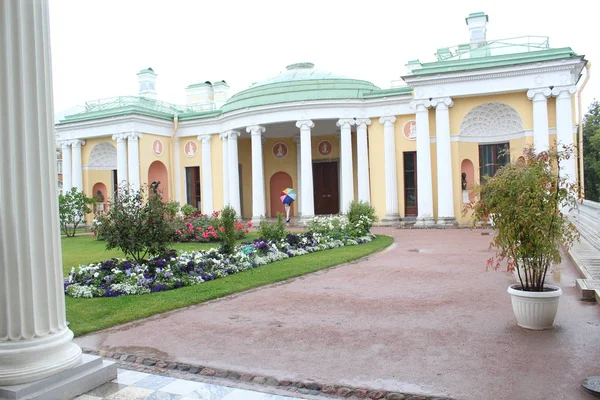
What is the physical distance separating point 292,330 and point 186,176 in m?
22.5

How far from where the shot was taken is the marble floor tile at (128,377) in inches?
177

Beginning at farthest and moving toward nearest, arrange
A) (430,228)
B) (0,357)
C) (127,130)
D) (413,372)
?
1. (127,130)
2. (430,228)
3. (413,372)
4. (0,357)

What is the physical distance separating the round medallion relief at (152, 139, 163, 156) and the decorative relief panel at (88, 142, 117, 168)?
2704 mm

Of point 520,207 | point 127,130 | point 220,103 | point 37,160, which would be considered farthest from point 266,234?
point 220,103

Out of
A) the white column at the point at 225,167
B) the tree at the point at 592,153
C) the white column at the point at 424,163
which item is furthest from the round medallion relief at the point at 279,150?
the tree at the point at 592,153

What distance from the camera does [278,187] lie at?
28078 millimetres

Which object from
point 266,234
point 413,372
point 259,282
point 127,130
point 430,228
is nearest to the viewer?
point 413,372

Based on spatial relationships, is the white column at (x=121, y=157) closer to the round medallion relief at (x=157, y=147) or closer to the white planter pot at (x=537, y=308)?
the round medallion relief at (x=157, y=147)

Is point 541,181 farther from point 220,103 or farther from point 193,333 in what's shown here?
point 220,103

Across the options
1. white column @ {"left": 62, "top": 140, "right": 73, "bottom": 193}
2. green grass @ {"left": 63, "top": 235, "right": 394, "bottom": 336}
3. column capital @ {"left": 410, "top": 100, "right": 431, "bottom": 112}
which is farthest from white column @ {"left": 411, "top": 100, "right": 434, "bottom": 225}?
white column @ {"left": 62, "top": 140, "right": 73, "bottom": 193}

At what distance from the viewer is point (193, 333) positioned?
240 inches

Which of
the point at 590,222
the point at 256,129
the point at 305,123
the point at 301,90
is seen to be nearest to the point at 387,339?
the point at 590,222

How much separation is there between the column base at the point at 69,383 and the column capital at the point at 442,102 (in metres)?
17.4

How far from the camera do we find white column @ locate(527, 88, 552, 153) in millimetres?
18234
